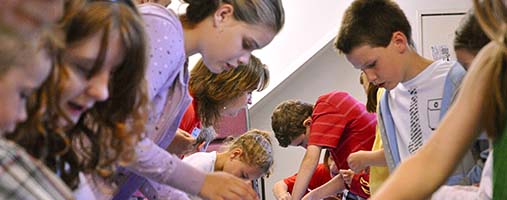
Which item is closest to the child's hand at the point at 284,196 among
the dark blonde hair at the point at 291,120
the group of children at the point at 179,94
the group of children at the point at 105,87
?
the dark blonde hair at the point at 291,120

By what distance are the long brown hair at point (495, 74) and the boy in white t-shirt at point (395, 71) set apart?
990 millimetres

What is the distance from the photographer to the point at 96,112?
1181 millimetres

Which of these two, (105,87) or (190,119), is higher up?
(105,87)

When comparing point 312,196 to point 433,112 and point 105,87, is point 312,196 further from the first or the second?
point 105,87

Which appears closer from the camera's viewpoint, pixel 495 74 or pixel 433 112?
pixel 495 74

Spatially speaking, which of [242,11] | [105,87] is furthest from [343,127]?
[105,87]

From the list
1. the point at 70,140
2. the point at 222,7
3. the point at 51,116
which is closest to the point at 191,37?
Result: the point at 222,7

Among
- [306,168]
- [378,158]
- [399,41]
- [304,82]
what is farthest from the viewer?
[304,82]

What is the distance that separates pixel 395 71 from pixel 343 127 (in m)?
0.72

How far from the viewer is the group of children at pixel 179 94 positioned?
903 millimetres

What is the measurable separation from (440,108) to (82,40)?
1198mm

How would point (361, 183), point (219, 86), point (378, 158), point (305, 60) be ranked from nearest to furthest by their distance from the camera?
point (378, 158), point (219, 86), point (361, 183), point (305, 60)

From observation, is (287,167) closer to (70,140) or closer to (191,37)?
(191,37)

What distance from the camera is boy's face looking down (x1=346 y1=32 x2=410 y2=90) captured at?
213cm
